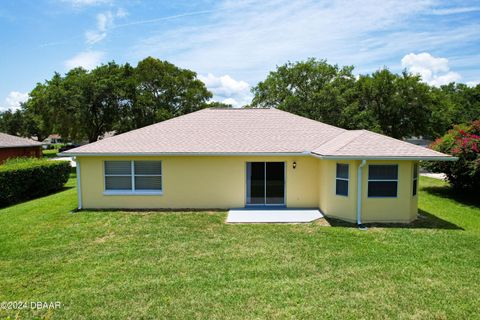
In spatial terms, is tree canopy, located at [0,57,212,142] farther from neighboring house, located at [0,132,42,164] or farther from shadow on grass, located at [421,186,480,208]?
shadow on grass, located at [421,186,480,208]

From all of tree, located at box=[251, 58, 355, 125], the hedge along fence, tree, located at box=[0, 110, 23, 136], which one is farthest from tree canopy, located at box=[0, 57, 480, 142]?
tree, located at box=[0, 110, 23, 136]

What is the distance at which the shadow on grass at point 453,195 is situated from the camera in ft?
49.7

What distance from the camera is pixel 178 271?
6949 mm

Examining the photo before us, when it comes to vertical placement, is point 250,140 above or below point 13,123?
below

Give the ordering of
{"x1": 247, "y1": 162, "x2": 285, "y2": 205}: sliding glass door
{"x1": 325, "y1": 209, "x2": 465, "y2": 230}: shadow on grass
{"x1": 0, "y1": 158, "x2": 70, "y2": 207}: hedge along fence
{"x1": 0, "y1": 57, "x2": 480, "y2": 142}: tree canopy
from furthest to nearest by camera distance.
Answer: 1. {"x1": 0, "y1": 57, "x2": 480, "y2": 142}: tree canopy
2. {"x1": 0, "y1": 158, "x2": 70, "y2": 207}: hedge along fence
3. {"x1": 247, "y1": 162, "x2": 285, "y2": 205}: sliding glass door
4. {"x1": 325, "y1": 209, "x2": 465, "y2": 230}: shadow on grass

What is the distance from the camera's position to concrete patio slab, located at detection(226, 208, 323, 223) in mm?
11156

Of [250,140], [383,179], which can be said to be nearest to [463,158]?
[383,179]

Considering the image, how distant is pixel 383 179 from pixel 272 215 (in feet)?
13.7

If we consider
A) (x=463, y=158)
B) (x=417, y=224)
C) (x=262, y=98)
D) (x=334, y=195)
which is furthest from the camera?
(x=262, y=98)

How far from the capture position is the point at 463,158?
1491 centimetres

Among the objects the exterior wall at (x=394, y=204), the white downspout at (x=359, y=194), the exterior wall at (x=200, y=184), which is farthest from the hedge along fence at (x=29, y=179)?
the exterior wall at (x=394, y=204)

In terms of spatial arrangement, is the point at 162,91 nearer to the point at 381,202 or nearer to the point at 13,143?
the point at 13,143

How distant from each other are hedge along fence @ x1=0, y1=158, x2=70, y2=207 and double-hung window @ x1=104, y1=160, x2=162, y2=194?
208 inches

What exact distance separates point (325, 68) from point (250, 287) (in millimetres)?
30364
